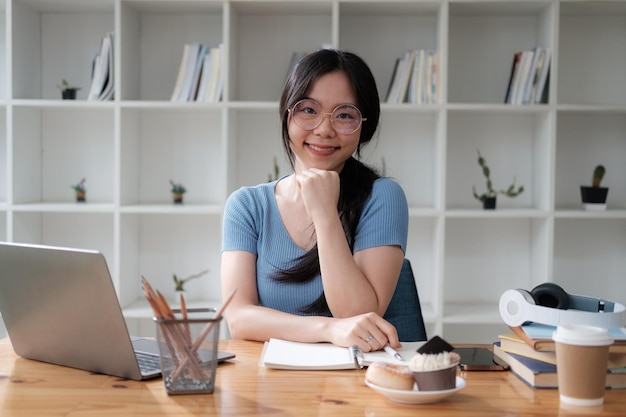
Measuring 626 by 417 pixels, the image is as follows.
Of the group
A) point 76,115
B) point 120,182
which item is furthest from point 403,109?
point 76,115

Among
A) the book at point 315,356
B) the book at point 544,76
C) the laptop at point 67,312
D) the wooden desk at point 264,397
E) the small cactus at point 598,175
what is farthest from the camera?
the small cactus at point 598,175

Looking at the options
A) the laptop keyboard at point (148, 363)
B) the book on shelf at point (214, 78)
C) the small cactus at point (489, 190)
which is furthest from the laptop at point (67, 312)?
the small cactus at point (489, 190)

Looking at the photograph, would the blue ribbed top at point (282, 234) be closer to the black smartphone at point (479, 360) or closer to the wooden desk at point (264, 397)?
the black smartphone at point (479, 360)

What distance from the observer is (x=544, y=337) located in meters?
1.25

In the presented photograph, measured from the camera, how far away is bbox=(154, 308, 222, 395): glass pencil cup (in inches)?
44.3

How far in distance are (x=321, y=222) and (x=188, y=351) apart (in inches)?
25.9

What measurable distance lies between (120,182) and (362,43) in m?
1.26

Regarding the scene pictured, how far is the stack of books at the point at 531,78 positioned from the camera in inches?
123

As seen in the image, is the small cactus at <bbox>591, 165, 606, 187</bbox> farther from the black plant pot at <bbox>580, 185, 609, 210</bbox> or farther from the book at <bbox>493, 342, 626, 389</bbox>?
the book at <bbox>493, 342, 626, 389</bbox>

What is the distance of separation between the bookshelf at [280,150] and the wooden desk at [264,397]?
2.05 m

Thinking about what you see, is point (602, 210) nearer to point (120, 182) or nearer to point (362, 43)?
Result: point (362, 43)

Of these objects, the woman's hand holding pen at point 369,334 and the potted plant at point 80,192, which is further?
the potted plant at point 80,192

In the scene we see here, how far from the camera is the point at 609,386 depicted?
1203 mm

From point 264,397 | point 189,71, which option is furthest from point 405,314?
point 189,71
